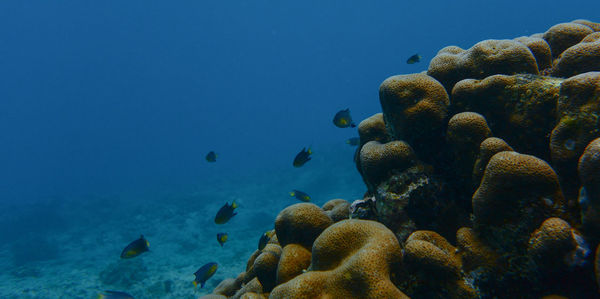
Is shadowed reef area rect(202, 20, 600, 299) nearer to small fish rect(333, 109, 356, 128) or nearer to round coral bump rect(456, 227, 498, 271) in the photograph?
round coral bump rect(456, 227, 498, 271)

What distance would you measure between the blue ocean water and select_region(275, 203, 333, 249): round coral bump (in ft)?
45.3

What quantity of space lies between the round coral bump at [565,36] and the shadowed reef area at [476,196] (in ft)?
0.05

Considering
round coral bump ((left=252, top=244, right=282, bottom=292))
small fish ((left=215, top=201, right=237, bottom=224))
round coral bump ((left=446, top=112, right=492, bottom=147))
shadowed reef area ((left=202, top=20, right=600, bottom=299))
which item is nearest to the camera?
shadowed reef area ((left=202, top=20, right=600, bottom=299))

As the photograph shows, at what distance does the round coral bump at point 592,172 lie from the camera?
1.87 metres

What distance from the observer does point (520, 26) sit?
13012 centimetres

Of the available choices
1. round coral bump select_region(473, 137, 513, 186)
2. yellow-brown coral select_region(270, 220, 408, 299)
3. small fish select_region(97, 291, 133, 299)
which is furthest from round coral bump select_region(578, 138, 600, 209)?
small fish select_region(97, 291, 133, 299)

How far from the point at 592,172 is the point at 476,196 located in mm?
788

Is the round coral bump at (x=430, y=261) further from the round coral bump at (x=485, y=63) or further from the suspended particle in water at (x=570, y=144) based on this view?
the round coral bump at (x=485, y=63)

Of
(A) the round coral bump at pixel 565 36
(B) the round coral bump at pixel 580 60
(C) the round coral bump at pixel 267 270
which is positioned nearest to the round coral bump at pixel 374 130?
(B) the round coral bump at pixel 580 60

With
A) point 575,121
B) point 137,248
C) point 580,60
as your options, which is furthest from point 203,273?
point 580,60

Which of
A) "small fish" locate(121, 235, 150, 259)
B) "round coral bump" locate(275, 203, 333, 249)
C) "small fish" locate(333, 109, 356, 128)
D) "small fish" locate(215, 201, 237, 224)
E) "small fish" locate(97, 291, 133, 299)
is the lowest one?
"round coral bump" locate(275, 203, 333, 249)

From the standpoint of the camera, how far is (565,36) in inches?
155

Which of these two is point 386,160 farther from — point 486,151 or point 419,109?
point 486,151

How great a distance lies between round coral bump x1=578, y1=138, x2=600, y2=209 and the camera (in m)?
1.87
